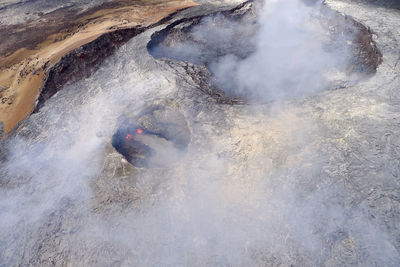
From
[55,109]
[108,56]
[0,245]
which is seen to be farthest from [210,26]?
[0,245]

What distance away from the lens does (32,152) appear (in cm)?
608

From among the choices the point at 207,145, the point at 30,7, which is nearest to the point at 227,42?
the point at 207,145

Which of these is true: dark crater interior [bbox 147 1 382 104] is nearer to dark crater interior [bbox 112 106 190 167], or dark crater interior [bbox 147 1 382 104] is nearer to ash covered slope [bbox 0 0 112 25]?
dark crater interior [bbox 112 106 190 167]

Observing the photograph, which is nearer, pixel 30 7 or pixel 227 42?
pixel 227 42

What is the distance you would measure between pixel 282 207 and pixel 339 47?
6655 mm

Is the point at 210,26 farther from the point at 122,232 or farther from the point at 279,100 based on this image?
the point at 122,232

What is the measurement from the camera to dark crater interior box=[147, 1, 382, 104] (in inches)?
295

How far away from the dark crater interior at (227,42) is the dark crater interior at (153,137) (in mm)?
1404

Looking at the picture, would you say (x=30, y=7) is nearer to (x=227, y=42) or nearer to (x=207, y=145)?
(x=227, y=42)

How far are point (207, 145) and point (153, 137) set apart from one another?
1599mm

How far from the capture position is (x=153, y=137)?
6.49 metres

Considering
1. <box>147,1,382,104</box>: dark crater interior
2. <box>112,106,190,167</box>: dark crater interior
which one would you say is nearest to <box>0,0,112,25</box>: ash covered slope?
<box>147,1,382,104</box>: dark crater interior

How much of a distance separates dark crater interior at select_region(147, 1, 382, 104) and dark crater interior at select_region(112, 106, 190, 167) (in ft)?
4.61

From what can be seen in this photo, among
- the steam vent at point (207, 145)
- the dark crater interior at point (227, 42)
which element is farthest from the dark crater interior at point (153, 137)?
the dark crater interior at point (227, 42)
